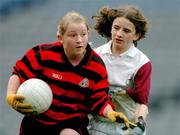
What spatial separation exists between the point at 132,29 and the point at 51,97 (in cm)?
78

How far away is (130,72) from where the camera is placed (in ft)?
17.9

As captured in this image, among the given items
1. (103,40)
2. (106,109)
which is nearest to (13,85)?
(106,109)

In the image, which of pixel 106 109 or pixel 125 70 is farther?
pixel 125 70

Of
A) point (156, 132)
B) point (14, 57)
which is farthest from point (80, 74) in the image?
point (14, 57)

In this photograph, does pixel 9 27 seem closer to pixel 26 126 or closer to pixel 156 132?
pixel 156 132

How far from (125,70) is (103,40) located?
5.85m

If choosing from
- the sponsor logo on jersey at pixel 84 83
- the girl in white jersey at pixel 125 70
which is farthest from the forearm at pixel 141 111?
the sponsor logo on jersey at pixel 84 83

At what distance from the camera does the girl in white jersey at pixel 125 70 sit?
5.42 meters

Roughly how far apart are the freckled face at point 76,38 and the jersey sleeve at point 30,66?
0.22m

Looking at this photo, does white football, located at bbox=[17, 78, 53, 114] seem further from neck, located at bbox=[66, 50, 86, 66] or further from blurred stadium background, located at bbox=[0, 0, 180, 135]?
blurred stadium background, located at bbox=[0, 0, 180, 135]

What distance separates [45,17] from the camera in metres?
12.5

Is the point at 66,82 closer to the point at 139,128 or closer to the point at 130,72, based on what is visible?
the point at 130,72

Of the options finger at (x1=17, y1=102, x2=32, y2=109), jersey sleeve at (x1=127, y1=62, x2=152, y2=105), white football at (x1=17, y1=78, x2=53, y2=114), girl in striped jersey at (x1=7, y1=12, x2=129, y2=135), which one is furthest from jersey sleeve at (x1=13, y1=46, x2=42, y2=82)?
jersey sleeve at (x1=127, y1=62, x2=152, y2=105)

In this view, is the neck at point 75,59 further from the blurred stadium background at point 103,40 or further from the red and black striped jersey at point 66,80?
the blurred stadium background at point 103,40
